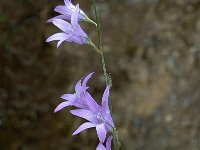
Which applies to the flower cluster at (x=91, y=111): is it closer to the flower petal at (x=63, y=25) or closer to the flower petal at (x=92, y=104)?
the flower petal at (x=92, y=104)

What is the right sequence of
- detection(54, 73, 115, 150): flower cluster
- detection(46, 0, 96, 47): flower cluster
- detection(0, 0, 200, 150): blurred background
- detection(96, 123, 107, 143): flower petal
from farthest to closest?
detection(0, 0, 200, 150): blurred background
detection(46, 0, 96, 47): flower cluster
detection(54, 73, 115, 150): flower cluster
detection(96, 123, 107, 143): flower petal

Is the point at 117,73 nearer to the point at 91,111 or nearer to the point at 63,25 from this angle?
the point at 63,25

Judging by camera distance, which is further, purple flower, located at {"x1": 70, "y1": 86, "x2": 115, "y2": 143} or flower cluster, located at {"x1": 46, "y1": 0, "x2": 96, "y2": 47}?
flower cluster, located at {"x1": 46, "y1": 0, "x2": 96, "y2": 47}

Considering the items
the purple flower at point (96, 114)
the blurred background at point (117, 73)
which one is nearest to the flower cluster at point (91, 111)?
the purple flower at point (96, 114)

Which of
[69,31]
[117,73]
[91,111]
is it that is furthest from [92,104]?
[117,73]

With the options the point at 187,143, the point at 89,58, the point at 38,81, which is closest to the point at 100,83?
the point at 89,58

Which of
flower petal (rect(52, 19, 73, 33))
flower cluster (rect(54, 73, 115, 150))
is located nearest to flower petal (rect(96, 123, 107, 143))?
flower cluster (rect(54, 73, 115, 150))

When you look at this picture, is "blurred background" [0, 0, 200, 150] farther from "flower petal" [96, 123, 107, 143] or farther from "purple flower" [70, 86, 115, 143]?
"flower petal" [96, 123, 107, 143]
